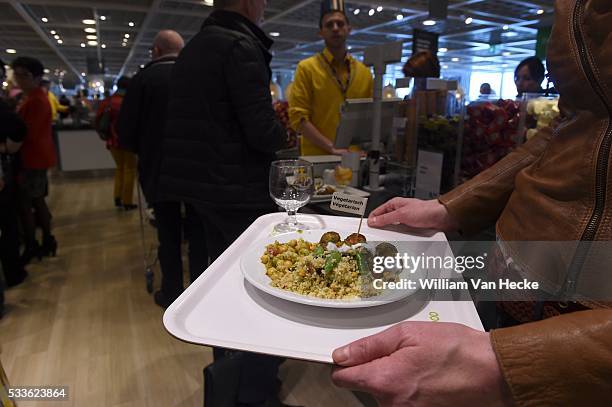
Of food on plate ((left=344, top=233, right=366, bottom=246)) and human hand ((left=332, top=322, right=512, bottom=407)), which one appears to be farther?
food on plate ((left=344, top=233, right=366, bottom=246))

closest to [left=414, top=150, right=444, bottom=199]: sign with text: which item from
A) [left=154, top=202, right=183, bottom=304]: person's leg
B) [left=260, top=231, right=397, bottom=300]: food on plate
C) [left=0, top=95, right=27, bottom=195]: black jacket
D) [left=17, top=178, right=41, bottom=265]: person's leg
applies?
[left=260, top=231, right=397, bottom=300]: food on plate

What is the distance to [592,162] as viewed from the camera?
566 mm

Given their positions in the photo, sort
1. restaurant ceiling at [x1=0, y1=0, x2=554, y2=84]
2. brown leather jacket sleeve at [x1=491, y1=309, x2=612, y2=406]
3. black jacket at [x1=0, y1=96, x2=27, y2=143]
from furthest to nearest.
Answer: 1. restaurant ceiling at [x1=0, y1=0, x2=554, y2=84]
2. black jacket at [x1=0, y1=96, x2=27, y2=143]
3. brown leather jacket sleeve at [x1=491, y1=309, x2=612, y2=406]

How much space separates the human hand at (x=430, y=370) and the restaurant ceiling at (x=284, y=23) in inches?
194

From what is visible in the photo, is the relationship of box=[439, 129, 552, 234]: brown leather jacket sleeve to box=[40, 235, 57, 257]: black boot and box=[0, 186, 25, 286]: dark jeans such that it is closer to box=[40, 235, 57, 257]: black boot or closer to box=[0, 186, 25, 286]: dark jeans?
box=[0, 186, 25, 286]: dark jeans

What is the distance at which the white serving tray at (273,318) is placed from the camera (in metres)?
0.49

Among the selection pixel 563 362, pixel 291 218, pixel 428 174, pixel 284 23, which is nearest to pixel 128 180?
pixel 428 174

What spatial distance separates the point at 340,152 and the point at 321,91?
73cm

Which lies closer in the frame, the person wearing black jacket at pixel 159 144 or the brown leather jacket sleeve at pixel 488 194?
the brown leather jacket sleeve at pixel 488 194

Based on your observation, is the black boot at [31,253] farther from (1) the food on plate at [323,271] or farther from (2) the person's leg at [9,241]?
(1) the food on plate at [323,271]

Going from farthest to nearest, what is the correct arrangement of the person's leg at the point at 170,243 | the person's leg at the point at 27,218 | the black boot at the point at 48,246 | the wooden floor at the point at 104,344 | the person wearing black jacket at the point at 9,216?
the black boot at the point at 48,246
the person's leg at the point at 27,218
the person wearing black jacket at the point at 9,216
the person's leg at the point at 170,243
the wooden floor at the point at 104,344

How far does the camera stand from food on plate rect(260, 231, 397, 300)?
609 millimetres

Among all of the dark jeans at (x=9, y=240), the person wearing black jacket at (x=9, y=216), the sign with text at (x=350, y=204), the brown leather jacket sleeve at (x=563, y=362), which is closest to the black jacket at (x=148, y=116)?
the person wearing black jacket at (x=9, y=216)

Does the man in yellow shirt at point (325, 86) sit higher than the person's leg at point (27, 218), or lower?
higher
